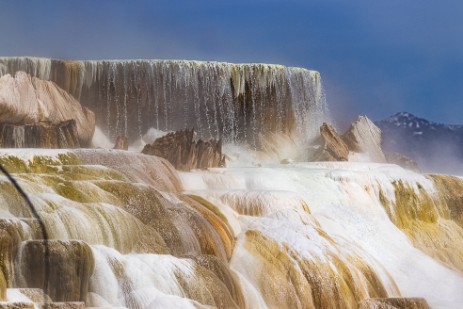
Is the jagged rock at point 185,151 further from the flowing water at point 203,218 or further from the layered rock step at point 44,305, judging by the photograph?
the layered rock step at point 44,305

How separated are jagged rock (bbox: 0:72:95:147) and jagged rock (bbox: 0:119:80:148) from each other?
0.70 meters

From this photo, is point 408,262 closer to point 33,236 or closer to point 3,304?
point 33,236

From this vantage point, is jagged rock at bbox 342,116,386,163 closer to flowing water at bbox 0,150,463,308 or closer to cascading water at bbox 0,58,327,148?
cascading water at bbox 0,58,327,148

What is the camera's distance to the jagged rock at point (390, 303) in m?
14.6

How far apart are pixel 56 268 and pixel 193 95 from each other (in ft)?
61.9

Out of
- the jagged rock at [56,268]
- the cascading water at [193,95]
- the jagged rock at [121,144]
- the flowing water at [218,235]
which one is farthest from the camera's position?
the cascading water at [193,95]

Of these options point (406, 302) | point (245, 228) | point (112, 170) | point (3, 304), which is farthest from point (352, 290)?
point (3, 304)

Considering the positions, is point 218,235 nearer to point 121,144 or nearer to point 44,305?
point 44,305

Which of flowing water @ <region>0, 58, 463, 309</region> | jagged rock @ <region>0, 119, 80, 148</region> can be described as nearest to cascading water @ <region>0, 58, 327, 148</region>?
flowing water @ <region>0, 58, 463, 309</region>

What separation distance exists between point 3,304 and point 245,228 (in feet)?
24.2

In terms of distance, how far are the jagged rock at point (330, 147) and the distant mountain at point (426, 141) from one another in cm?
1450

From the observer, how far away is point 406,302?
14828mm

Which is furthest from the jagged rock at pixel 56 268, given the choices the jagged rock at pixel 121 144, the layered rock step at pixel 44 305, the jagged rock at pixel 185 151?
the jagged rock at pixel 121 144

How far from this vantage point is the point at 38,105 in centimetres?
2475
